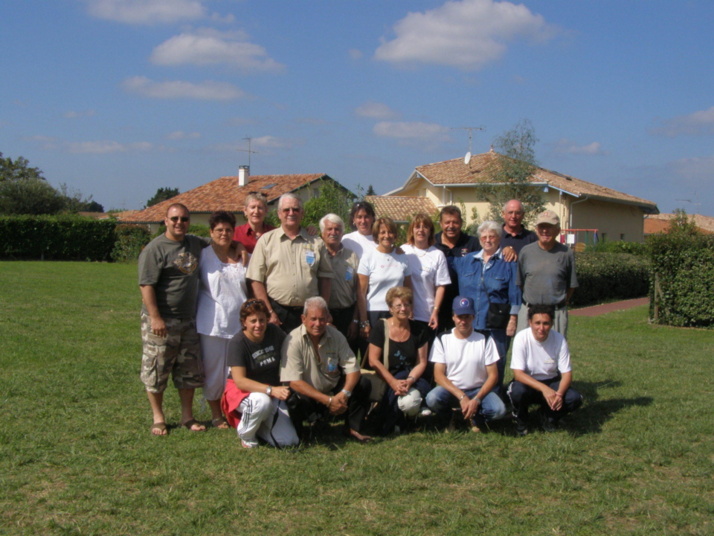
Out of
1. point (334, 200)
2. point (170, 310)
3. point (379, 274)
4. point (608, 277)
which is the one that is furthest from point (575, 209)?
point (170, 310)

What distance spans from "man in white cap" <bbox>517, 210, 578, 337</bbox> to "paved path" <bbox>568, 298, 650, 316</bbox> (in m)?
9.75

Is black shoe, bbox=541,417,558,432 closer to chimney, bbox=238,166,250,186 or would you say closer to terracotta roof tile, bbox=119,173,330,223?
terracotta roof tile, bbox=119,173,330,223

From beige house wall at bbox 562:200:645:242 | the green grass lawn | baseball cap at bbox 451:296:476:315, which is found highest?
beige house wall at bbox 562:200:645:242

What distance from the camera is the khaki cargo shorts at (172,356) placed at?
5.21 m

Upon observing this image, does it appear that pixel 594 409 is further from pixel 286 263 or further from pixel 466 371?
pixel 286 263

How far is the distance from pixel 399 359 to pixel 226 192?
41.5m

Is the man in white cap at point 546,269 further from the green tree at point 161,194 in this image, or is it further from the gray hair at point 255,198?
the green tree at point 161,194

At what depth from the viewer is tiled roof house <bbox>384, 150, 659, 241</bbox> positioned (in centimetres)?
2855

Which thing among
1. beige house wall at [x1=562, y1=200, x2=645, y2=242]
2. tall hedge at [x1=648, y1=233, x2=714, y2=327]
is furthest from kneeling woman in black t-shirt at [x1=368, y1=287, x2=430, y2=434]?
beige house wall at [x1=562, y1=200, x2=645, y2=242]

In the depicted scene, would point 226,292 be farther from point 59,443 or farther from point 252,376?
point 59,443

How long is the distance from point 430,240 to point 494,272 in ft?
2.05

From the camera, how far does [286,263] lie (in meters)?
5.32

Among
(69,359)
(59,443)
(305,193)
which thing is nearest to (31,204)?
(305,193)

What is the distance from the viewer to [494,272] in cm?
580
